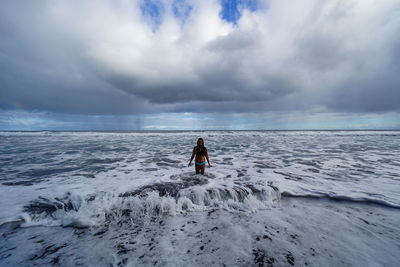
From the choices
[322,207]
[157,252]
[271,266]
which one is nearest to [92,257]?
[157,252]

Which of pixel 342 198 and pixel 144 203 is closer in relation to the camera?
pixel 144 203

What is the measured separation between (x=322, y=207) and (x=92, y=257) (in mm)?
5558

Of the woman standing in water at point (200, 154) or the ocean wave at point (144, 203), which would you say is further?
the woman standing in water at point (200, 154)

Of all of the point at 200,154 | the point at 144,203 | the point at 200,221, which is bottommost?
the point at 200,221

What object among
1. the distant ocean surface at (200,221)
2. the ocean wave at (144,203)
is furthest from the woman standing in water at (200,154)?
the ocean wave at (144,203)

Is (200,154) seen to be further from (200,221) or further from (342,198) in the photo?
(342,198)

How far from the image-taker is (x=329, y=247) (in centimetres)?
294

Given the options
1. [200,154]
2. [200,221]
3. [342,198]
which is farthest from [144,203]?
[342,198]

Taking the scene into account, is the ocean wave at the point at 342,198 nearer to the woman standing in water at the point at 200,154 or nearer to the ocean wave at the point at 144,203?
the ocean wave at the point at 144,203

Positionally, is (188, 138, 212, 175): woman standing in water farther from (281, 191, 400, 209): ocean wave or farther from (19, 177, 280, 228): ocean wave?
(281, 191, 400, 209): ocean wave

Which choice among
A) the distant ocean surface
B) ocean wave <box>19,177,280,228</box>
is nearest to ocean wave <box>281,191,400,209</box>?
the distant ocean surface

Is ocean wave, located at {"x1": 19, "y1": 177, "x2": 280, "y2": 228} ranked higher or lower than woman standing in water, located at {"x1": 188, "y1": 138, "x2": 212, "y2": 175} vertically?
lower

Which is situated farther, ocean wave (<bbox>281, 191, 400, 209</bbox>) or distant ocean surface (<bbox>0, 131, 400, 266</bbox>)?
ocean wave (<bbox>281, 191, 400, 209</bbox>)

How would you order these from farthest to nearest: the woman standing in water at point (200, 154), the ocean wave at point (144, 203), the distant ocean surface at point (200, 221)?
the woman standing in water at point (200, 154), the ocean wave at point (144, 203), the distant ocean surface at point (200, 221)
